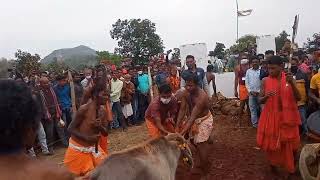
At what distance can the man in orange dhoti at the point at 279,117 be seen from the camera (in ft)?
25.0

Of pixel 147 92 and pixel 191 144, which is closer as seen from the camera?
pixel 191 144

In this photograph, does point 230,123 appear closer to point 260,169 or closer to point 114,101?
point 114,101

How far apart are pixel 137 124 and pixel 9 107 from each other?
12.8 metres

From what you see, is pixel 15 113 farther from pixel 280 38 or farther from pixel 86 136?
pixel 280 38

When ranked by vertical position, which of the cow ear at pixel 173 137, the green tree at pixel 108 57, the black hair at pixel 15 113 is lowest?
the cow ear at pixel 173 137

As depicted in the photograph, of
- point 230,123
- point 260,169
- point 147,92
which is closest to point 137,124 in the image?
point 147,92

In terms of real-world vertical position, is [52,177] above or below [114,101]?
above

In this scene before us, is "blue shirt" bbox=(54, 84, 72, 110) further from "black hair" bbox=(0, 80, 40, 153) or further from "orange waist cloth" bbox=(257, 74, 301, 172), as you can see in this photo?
"black hair" bbox=(0, 80, 40, 153)

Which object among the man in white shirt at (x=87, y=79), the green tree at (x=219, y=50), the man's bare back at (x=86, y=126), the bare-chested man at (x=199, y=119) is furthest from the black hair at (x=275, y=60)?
the green tree at (x=219, y=50)

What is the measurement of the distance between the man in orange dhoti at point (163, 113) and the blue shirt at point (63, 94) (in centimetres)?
484

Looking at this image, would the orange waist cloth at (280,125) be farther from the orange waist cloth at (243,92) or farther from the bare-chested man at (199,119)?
the orange waist cloth at (243,92)

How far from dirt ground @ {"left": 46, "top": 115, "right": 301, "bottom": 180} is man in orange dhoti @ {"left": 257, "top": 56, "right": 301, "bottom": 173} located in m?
0.49

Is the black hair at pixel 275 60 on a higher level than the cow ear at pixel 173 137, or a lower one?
higher

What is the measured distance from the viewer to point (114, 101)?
13711 mm
